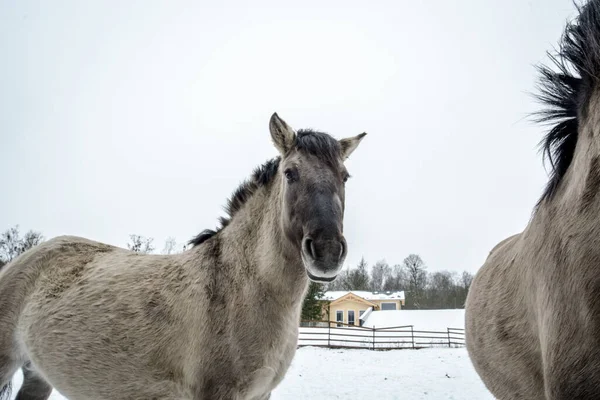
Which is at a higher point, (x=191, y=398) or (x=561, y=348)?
(x=561, y=348)

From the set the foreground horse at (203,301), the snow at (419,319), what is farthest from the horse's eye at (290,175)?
the snow at (419,319)

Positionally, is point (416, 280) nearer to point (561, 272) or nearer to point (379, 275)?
point (379, 275)

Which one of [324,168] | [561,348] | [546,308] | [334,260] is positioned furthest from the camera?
[324,168]

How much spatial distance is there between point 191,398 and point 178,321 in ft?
2.11

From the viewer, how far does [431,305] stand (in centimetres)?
5934

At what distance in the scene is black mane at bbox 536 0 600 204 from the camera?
228 cm

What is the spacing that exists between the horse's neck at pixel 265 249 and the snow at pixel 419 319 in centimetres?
3850

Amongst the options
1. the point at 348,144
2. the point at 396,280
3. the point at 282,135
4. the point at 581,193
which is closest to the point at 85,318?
the point at 282,135

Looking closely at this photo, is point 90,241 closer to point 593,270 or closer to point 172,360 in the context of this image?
point 172,360

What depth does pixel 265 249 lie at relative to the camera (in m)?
3.72

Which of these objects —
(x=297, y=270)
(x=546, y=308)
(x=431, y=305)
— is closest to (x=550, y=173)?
(x=546, y=308)

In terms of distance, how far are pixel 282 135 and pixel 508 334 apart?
2715mm

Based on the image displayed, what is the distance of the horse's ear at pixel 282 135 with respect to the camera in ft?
13.2

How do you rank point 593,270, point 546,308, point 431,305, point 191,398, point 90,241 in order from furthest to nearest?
point 431,305 < point 90,241 < point 191,398 < point 546,308 < point 593,270
